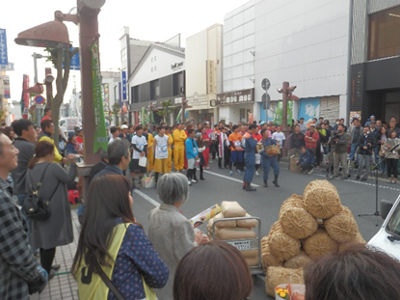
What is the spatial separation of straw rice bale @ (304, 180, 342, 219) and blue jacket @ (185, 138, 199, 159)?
6.81m

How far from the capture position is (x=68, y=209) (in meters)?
3.99

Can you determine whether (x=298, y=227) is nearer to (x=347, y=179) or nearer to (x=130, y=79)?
(x=347, y=179)

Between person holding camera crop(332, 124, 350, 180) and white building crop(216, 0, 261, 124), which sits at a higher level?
white building crop(216, 0, 261, 124)

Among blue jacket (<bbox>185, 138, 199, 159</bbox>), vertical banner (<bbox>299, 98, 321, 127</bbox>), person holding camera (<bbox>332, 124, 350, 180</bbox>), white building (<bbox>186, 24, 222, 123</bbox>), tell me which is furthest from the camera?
white building (<bbox>186, 24, 222, 123</bbox>)

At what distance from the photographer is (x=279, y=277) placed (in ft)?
12.2

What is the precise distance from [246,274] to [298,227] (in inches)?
110

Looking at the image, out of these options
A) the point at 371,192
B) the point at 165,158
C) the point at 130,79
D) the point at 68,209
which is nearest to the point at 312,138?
the point at 371,192

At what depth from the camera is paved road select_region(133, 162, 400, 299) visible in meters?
7.05

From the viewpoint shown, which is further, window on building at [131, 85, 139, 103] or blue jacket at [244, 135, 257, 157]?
window on building at [131, 85, 139, 103]

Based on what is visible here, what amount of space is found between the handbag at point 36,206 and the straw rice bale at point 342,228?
3.31 metres

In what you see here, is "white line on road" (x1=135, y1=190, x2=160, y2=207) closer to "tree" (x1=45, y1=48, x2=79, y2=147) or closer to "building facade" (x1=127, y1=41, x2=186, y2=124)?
"tree" (x1=45, y1=48, x2=79, y2=147)

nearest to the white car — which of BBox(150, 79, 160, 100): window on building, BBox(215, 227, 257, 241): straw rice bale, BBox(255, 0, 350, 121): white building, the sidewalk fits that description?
BBox(215, 227, 257, 241): straw rice bale

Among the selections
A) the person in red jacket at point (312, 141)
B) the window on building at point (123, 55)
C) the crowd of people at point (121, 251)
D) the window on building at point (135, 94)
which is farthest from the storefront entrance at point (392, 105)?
the window on building at point (123, 55)

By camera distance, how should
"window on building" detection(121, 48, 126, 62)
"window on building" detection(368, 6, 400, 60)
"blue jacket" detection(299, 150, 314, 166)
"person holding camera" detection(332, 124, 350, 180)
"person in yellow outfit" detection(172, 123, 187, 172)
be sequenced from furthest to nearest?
"window on building" detection(121, 48, 126, 62)
"window on building" detection(368, 6, 400, 60)
"blue jacket" detection(299, 150, 314, 166)
"person in yellow outfit" detection(172, 123, 187, 172)
"person holding camera" detection(332, 124, 350, 180)
